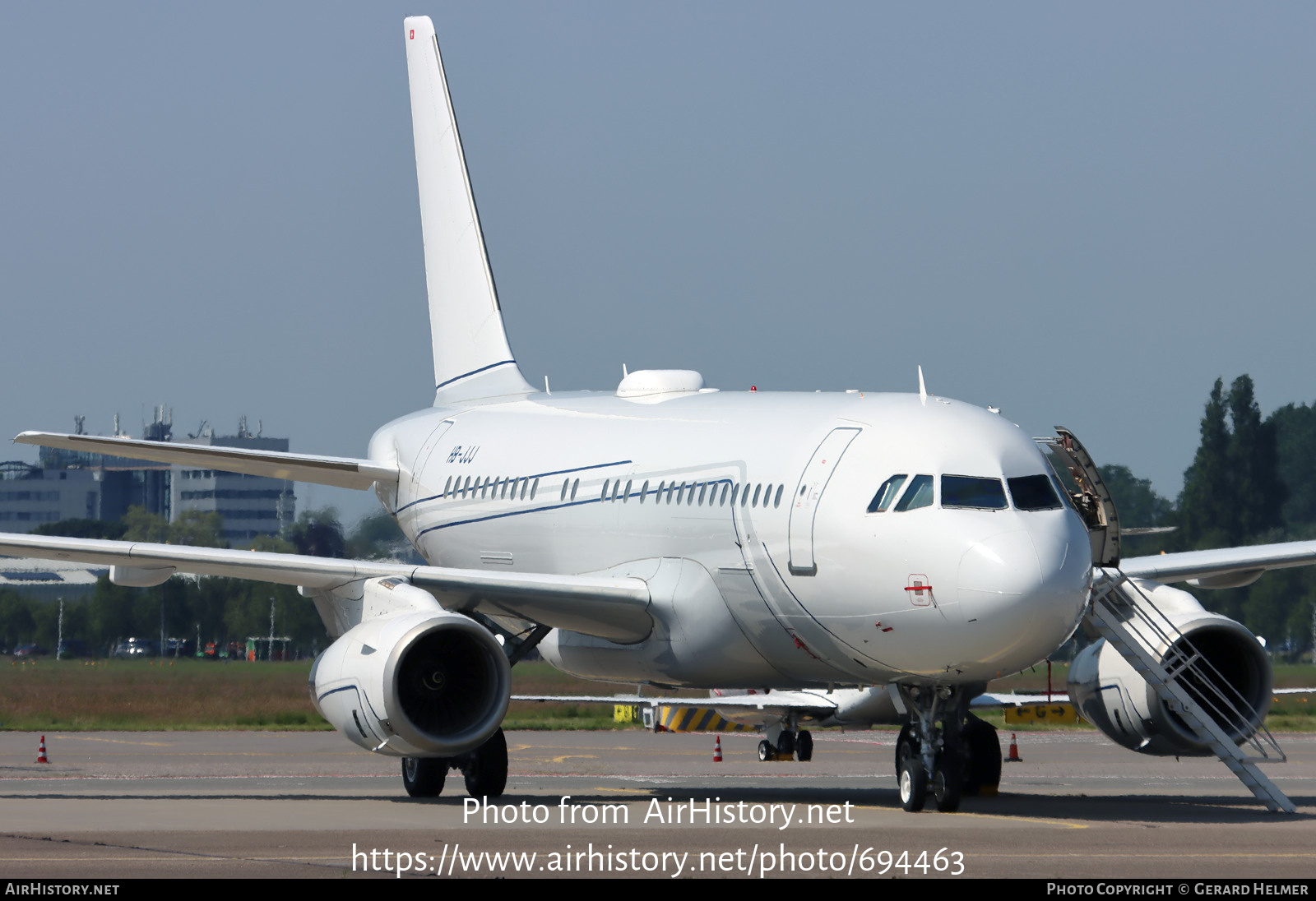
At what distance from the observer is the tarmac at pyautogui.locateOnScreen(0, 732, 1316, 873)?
14.2 m

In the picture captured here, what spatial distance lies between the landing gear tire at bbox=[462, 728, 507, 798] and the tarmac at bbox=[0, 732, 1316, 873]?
→ 0.91ft

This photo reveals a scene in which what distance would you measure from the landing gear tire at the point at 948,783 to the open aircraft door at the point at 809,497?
7.13 feet

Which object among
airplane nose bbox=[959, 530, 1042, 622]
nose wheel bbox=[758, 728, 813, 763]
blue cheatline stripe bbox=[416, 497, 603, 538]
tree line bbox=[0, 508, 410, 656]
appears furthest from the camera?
tree line bbox=[0, 508, 410, 656]

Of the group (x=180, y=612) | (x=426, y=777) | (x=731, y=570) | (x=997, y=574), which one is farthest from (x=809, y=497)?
(x=180, y=612)

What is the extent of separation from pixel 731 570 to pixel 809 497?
152cm

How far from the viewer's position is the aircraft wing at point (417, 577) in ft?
70.1

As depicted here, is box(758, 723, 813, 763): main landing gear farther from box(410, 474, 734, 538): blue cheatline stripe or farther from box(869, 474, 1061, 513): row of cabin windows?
box(869, 474, 1061, 513): row of cabin windows

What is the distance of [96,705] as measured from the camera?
1897 inches

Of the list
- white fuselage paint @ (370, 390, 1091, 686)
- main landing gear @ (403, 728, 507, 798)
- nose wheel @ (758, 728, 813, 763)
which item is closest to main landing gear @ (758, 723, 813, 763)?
nose wheel @ (758, 728, 813, 763)

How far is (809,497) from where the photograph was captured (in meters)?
19.4

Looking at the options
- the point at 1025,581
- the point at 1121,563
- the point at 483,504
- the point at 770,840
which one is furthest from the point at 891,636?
the point at 483,504

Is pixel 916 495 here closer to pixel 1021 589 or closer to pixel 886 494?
pixel 886 494

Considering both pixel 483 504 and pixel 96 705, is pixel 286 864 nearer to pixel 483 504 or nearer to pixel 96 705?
pixel 483 504

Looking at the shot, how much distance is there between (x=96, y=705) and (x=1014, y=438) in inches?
1340
